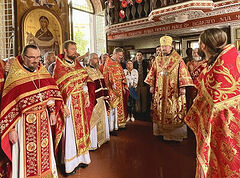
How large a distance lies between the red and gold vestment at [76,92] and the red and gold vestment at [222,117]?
1.99m

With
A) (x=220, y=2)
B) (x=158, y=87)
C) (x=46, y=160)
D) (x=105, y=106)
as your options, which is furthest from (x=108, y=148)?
(x=220, y=2)

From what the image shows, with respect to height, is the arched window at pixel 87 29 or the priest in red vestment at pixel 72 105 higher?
the arched window at pixel 87 29

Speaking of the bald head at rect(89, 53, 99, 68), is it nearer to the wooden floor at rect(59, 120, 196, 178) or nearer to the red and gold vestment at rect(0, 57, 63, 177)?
the wooden floor at rect(59, 120, 196, 178)

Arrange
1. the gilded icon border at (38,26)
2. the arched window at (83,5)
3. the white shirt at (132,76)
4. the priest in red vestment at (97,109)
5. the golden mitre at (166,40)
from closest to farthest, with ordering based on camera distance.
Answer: the priest in red vestment at (97,109) → the golden mitre at (166,40) → the white shirt at (132,76) → the gilded icon border at (38,26) → the arched window at (83,5)

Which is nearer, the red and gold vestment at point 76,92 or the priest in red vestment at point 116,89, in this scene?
the red and gold vestment at point 76,92

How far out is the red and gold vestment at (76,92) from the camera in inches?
130

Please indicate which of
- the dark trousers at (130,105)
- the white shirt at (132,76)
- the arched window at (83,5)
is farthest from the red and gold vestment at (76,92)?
the arched window at (83,5)

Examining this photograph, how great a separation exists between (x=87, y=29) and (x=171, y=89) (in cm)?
787

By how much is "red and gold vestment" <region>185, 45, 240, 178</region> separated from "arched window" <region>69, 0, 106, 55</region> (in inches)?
375

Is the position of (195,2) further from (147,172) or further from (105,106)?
(147,172)

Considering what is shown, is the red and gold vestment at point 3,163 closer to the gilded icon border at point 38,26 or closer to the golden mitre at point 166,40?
the golden mitre at point 166,40

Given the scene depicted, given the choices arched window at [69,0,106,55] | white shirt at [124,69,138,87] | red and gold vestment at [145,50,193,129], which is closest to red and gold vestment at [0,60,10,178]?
red and gold vestment at [145,50,193,129]

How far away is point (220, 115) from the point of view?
1.92 m

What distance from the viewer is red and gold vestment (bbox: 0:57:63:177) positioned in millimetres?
2344
